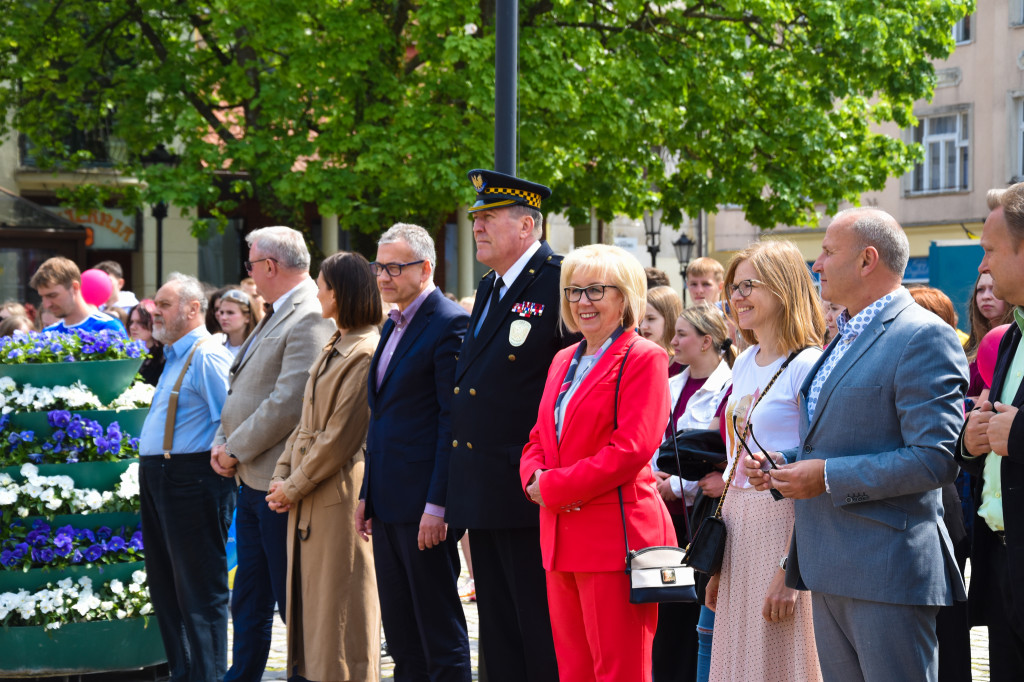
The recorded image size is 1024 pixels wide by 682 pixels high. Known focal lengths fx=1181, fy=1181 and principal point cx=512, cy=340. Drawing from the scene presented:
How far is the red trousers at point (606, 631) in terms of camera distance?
4320 millimetres

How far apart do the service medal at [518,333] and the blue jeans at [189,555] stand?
2.32 m

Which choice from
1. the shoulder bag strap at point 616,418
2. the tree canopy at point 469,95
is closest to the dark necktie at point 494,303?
the shoulder bag strap at point 616,418

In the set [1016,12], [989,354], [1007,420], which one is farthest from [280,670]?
[1016,12]

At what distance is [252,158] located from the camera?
1574 cm

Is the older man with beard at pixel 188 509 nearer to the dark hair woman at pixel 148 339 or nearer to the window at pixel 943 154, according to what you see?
the dark hair woman at pixel 148 339

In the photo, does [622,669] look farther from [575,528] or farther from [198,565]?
[198,565]

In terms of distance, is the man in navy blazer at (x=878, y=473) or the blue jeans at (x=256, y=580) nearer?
the man in navy blazer at (x=878, y=473)

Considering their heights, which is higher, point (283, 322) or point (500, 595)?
point (283, 322)

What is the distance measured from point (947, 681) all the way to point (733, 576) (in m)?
1.11

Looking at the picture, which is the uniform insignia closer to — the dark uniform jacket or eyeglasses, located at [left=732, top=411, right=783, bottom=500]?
the dark uniform jacket

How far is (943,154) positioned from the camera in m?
31.2

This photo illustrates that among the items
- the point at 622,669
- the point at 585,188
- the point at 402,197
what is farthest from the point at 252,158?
the point at 622,669

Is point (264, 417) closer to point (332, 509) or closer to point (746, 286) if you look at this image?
point (332, 509)

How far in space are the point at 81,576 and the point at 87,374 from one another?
46.1 inches
